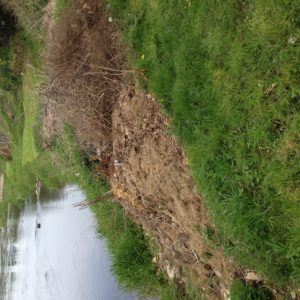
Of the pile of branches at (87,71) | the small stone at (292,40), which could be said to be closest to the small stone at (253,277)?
the small stone at (292,40)

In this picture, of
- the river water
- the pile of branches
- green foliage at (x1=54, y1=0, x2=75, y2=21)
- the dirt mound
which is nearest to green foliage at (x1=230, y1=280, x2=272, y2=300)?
the dirt mound

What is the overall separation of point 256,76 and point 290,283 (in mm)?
1893

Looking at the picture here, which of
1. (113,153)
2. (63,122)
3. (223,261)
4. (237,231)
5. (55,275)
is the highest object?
(63,122)

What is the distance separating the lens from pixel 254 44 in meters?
4.32

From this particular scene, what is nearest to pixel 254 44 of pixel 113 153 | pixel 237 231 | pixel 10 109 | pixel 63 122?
pixel 237 231

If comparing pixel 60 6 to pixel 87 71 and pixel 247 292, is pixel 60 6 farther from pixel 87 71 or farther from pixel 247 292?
pixel 247 292

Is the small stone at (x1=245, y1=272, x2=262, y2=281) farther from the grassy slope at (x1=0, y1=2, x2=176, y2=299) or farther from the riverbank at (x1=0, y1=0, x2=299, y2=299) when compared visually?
the grassy slope at (x1=0, y1=2, x2=176, y2=299)

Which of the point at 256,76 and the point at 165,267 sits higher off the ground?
the point at 256,76

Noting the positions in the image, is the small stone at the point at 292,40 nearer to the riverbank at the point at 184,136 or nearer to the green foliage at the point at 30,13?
the riverbank at the point at 184,136

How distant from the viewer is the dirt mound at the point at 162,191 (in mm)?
5352

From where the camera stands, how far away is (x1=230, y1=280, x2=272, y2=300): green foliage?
178 inches

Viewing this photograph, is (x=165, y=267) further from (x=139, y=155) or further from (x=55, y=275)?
(x=55, y=275)

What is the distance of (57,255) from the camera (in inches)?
441

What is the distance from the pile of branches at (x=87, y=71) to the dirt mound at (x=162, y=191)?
0.93 ft
